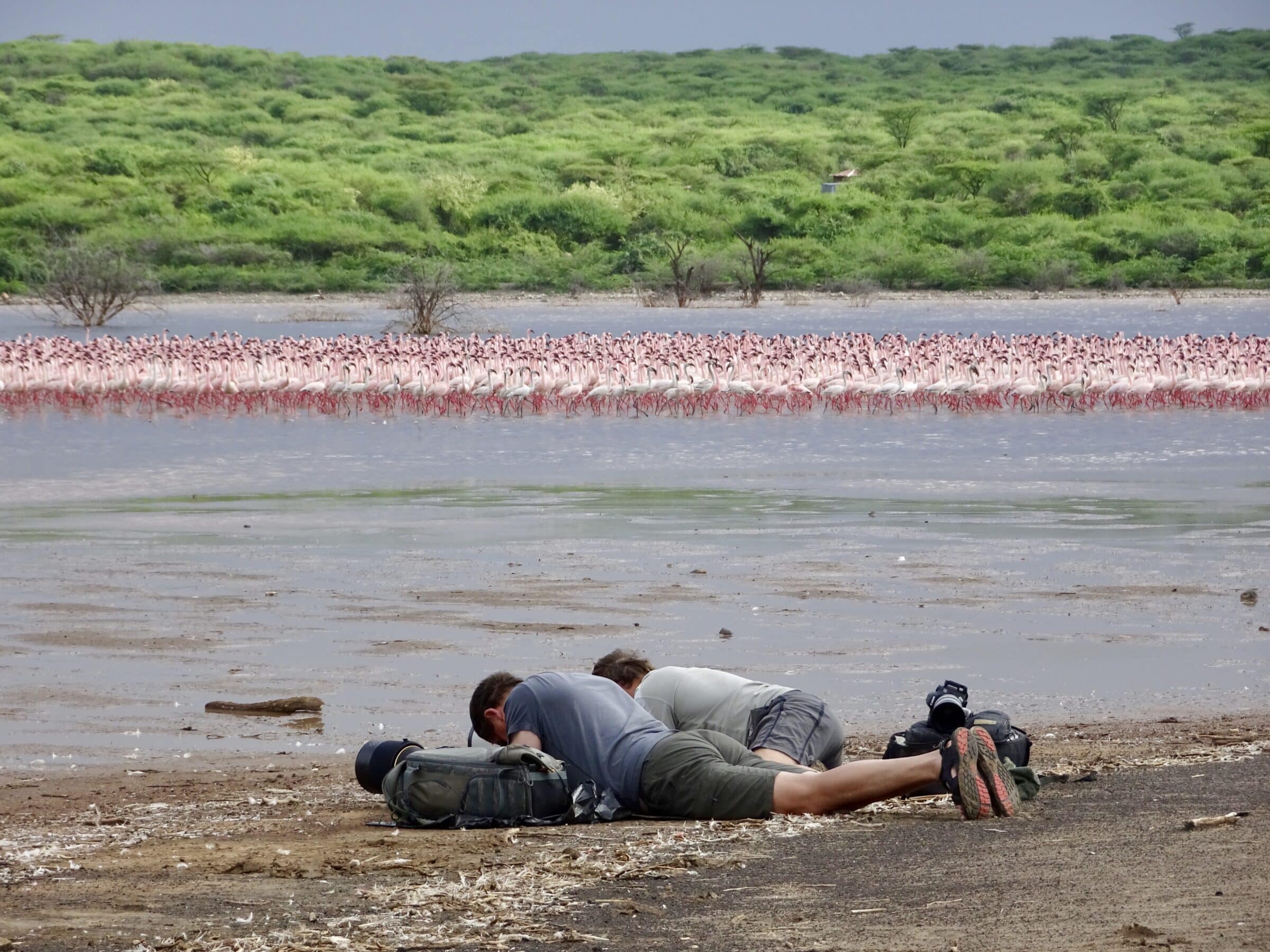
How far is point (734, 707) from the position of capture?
20.2ft

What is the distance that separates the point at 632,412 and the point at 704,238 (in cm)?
4785

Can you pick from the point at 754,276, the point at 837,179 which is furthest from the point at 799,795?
the point at 837,179

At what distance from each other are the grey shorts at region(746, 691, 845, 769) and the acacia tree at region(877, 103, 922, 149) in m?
89.1

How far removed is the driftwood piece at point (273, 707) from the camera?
7637 mm

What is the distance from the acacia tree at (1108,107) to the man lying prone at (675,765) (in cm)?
9529

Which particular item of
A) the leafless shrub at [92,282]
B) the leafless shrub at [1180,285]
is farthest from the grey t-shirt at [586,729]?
the leafless shrub at [1180,285]

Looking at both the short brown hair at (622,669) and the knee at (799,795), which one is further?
the short brown hair at (622,669)

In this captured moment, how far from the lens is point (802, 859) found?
16.2 ft

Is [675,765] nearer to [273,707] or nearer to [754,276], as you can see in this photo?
[273,707]

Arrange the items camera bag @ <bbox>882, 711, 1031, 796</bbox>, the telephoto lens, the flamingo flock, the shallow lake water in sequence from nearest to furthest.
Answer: camera bag @ <bbox>882, 711, 1031, 796</bbox> → the telephoto lens → the shallow lake water → the flamingo flock

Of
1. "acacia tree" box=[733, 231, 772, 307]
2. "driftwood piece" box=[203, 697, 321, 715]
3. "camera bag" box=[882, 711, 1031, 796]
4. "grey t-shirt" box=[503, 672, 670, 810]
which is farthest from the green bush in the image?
"camera bag" box=[882, 711, 1031, 796]

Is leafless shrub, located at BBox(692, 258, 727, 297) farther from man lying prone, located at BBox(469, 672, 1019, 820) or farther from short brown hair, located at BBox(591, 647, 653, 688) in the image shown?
man lying prone, located at BBox(469, 672, 1019, 820)

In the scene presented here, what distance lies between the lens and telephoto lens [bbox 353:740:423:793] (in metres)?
5.85

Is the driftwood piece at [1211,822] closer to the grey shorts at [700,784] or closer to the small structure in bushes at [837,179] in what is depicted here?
the grey shorts at [700,784]
